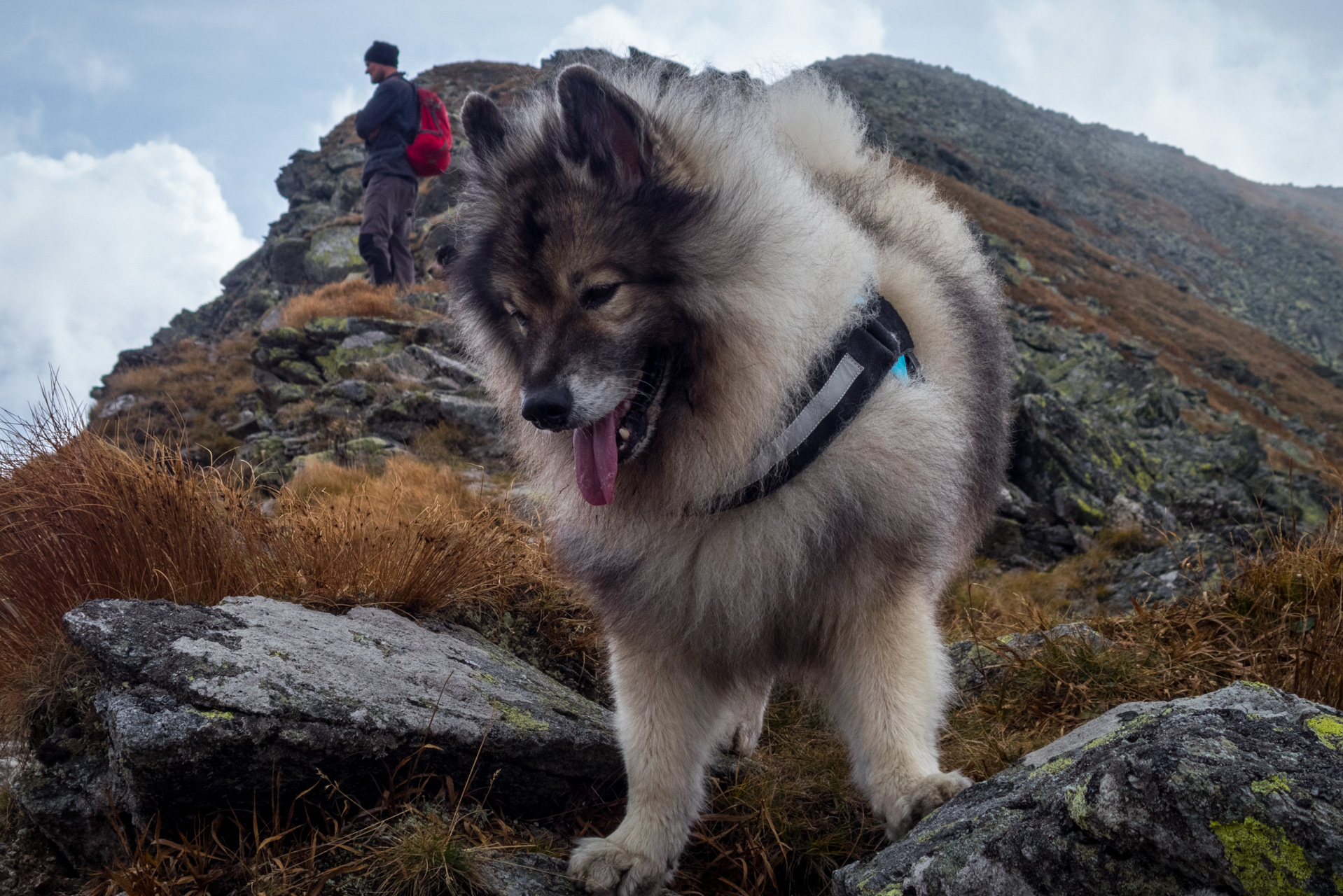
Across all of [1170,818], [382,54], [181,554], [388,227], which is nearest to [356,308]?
[388,227]

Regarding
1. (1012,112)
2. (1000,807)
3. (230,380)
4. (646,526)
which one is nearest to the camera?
(1000,807)

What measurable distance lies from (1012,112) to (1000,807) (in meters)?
61.6

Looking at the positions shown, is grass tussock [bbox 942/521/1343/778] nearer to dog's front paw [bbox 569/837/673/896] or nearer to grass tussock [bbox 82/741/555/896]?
dog's front paw [bbox 569/837/673/896]

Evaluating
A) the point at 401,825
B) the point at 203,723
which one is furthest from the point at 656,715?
the point at 203,723

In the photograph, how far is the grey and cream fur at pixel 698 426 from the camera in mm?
2043

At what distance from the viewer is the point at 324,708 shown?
2.01 m

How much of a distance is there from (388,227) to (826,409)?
1080cm

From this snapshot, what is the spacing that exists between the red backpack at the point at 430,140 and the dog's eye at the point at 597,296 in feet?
31.1

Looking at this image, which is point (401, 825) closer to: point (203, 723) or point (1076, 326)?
point (203, 723)

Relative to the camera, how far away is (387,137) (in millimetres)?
10492

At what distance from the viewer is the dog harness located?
2.09m

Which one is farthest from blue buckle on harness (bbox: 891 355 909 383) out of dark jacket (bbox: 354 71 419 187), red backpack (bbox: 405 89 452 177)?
dark jacket (bbox: 354 71 419 187)

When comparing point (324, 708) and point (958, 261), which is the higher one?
point (958, 261)

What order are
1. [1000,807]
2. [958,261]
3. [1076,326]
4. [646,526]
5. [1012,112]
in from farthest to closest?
[1012,112] < [1076,326] < [958,261] < [646,526] < [1000,807]
